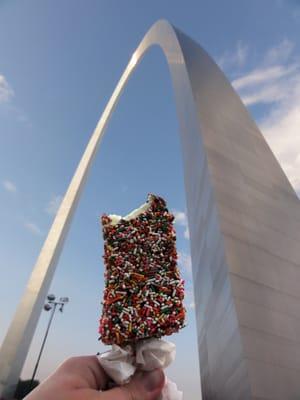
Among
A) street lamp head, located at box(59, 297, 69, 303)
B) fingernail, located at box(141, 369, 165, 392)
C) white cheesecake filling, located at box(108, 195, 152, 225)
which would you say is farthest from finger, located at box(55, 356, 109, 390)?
street lamp head, located at box(59, 297, 69, 303)

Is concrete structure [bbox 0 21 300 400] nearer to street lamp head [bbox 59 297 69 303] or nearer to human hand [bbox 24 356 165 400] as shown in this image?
human hand [bbox 24 356 165 400]

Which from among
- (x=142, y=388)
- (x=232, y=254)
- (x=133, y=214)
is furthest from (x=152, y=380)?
(x=232, y=254)

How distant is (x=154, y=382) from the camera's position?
5.83ft

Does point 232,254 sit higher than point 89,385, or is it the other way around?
point 232,254

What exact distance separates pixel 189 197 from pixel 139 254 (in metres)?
8.09

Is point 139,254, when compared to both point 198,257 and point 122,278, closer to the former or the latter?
point 122,278

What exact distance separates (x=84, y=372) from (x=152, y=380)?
0.40m

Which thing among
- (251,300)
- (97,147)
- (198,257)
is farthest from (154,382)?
(97,147)

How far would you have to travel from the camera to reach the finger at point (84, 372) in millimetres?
1547

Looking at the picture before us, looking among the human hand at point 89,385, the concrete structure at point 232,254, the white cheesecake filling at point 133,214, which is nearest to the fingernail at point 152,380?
the human hand at point 89,385

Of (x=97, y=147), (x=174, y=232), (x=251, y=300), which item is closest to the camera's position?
(x=174, y=232)

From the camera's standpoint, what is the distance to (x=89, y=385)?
5.31 feet

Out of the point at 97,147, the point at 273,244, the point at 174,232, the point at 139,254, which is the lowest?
the point at 139,254

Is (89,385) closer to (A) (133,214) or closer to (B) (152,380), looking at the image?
(B) (152,380)
